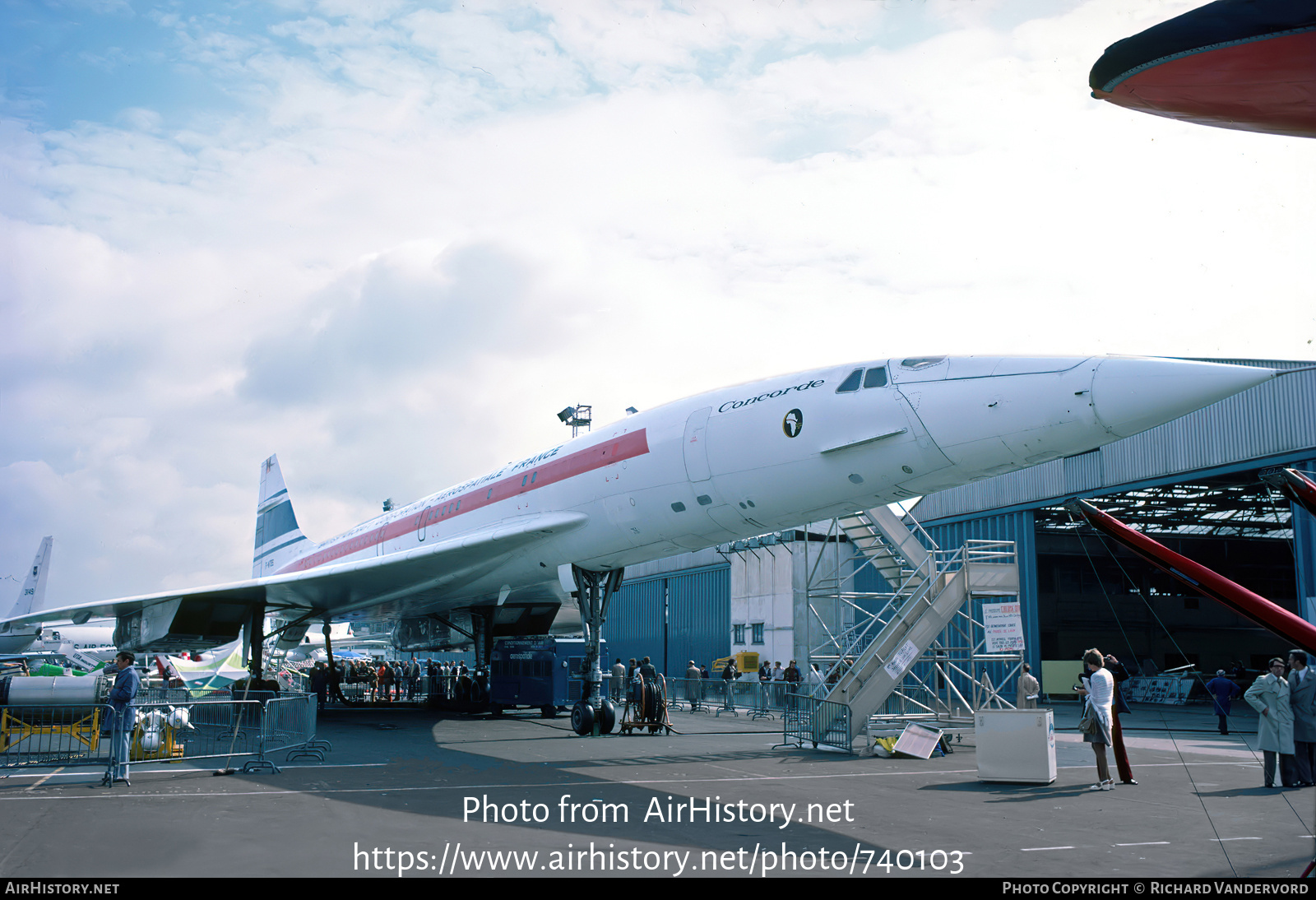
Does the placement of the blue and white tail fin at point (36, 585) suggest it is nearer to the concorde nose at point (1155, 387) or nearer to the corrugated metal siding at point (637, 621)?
the corrugated metal siding at point (637, 621)

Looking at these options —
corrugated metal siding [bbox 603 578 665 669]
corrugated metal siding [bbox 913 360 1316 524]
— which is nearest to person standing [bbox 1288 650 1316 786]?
corrugated metal siding [bbox 913 360 1316 524]

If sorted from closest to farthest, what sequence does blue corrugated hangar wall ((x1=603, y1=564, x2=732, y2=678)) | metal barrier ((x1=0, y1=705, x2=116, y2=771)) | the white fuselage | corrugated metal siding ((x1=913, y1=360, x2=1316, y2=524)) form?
1. the white fuselage
2. metal barrier ((x1=0, y1=705, x2=116, y2=771))
3. corrugated metal siding ((x1=913, y1=360, x2=1316, y2=524))
4. blue corrugated hangar wall ((x1=603, y1=564, x2=732, y2=678))

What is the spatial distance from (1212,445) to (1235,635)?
1130 inches

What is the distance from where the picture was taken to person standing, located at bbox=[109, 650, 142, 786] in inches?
381

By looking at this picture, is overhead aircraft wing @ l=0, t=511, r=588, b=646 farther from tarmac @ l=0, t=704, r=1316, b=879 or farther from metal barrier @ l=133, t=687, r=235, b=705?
tarmac @ l=0, t=704, r=1316, b=879

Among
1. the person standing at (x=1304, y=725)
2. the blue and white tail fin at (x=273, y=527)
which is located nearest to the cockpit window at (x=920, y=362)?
the person standing at (x=1304, y=725)

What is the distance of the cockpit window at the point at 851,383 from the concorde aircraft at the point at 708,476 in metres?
0.02

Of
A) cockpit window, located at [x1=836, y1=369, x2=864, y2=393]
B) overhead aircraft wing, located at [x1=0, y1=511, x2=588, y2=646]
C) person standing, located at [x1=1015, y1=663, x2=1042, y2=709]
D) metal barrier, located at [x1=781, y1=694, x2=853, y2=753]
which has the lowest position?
metal barrier, located at [x1=781, y1=694, x2=853, y2=753]

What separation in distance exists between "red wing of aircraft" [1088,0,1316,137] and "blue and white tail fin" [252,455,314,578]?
2937 cm

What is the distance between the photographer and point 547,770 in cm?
1044

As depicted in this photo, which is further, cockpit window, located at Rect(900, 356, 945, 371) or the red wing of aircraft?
cockpit window, located at Rect(900, 356, 945, 371)

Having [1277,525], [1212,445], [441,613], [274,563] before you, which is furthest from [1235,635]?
[274,563]

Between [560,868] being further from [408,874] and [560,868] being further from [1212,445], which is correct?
[1212,445]

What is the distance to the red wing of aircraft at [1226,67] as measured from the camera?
147 inches
